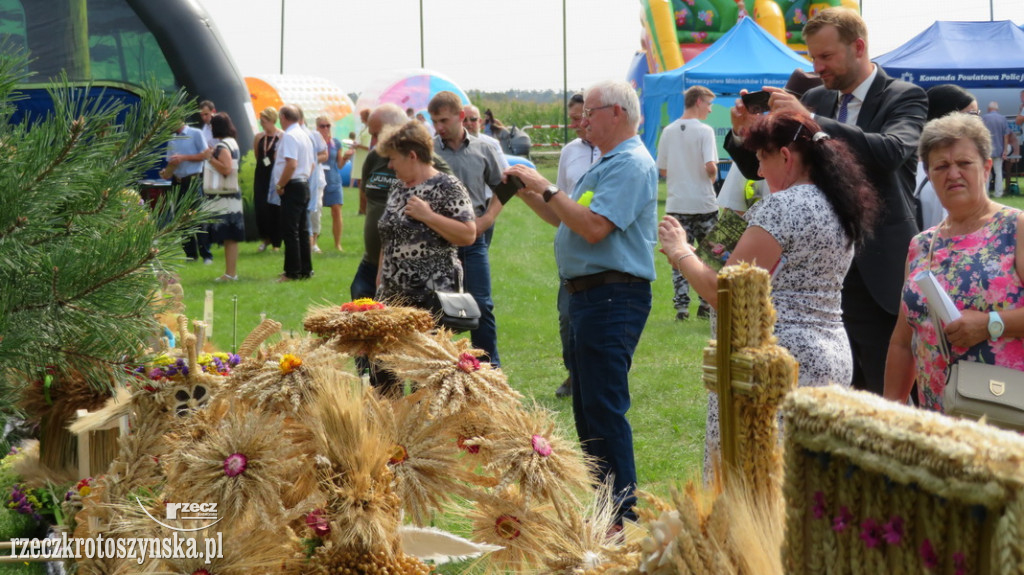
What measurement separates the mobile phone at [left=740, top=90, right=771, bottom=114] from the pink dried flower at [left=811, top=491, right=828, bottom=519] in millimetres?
2964

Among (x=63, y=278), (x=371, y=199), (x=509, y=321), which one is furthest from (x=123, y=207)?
(x=509, y=321)

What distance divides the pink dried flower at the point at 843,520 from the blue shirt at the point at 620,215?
278 cm

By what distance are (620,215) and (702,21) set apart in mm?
18705

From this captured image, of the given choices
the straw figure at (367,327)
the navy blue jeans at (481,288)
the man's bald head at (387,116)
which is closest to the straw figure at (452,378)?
the straw figure at (367,327)

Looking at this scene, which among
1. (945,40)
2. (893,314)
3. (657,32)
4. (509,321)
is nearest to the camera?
(893,314)

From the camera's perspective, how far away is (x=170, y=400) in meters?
3.02

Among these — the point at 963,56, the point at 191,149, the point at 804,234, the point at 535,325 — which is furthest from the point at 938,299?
the point at 963,56

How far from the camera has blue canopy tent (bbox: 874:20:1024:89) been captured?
57.1 ft

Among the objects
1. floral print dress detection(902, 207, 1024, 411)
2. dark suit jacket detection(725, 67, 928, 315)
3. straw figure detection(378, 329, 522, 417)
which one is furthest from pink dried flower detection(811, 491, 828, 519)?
dark suit jacket detection(725, 67, 928, 315)

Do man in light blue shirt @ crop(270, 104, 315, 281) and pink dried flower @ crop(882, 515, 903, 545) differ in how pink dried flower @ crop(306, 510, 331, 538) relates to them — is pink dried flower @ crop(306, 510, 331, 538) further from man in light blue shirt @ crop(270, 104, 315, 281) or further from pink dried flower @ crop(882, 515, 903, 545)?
man in light blue shirt @ crop(270, 104, 315, 281)

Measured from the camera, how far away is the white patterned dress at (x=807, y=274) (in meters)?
2.81

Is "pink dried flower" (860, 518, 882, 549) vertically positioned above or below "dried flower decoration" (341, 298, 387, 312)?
above

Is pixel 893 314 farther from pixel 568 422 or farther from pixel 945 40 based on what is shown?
pixel 945 40

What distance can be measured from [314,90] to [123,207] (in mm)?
25028
